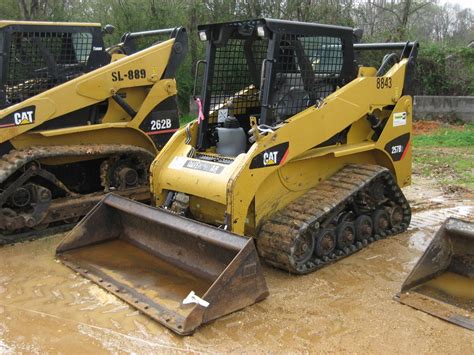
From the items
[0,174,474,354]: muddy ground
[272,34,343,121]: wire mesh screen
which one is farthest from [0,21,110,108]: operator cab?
[272,34,343,121]: wire mesh screen

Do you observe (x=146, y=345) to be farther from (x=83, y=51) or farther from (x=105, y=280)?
(x=83, y=51)

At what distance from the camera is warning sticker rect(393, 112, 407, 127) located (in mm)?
5633

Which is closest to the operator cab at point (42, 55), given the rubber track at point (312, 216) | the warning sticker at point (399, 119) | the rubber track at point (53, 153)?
the rubber track at point (53, 153)

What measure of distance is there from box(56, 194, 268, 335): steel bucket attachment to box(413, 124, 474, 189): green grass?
474 centimetres

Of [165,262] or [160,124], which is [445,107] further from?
[165,262]

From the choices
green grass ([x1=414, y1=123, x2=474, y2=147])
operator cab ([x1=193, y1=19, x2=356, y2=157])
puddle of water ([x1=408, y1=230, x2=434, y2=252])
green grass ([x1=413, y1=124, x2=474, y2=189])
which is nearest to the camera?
operator cab ([x1=193, y1=19, x2=356, y2=157])

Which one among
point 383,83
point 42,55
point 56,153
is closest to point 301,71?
point 383,83

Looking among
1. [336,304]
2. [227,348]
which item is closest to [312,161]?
[336,304]

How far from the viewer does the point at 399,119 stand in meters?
5.68

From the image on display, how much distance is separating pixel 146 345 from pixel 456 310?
83.2 inches

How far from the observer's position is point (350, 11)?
1650cm

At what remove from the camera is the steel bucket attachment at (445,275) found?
12.9ft

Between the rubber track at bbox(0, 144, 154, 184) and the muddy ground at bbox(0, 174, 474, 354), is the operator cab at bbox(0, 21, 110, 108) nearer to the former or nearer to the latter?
the rubber track at bbox(0, 144, 154, 184)

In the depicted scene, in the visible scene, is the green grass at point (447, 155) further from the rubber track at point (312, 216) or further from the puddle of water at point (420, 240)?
the rubber track at point (312, 216)
